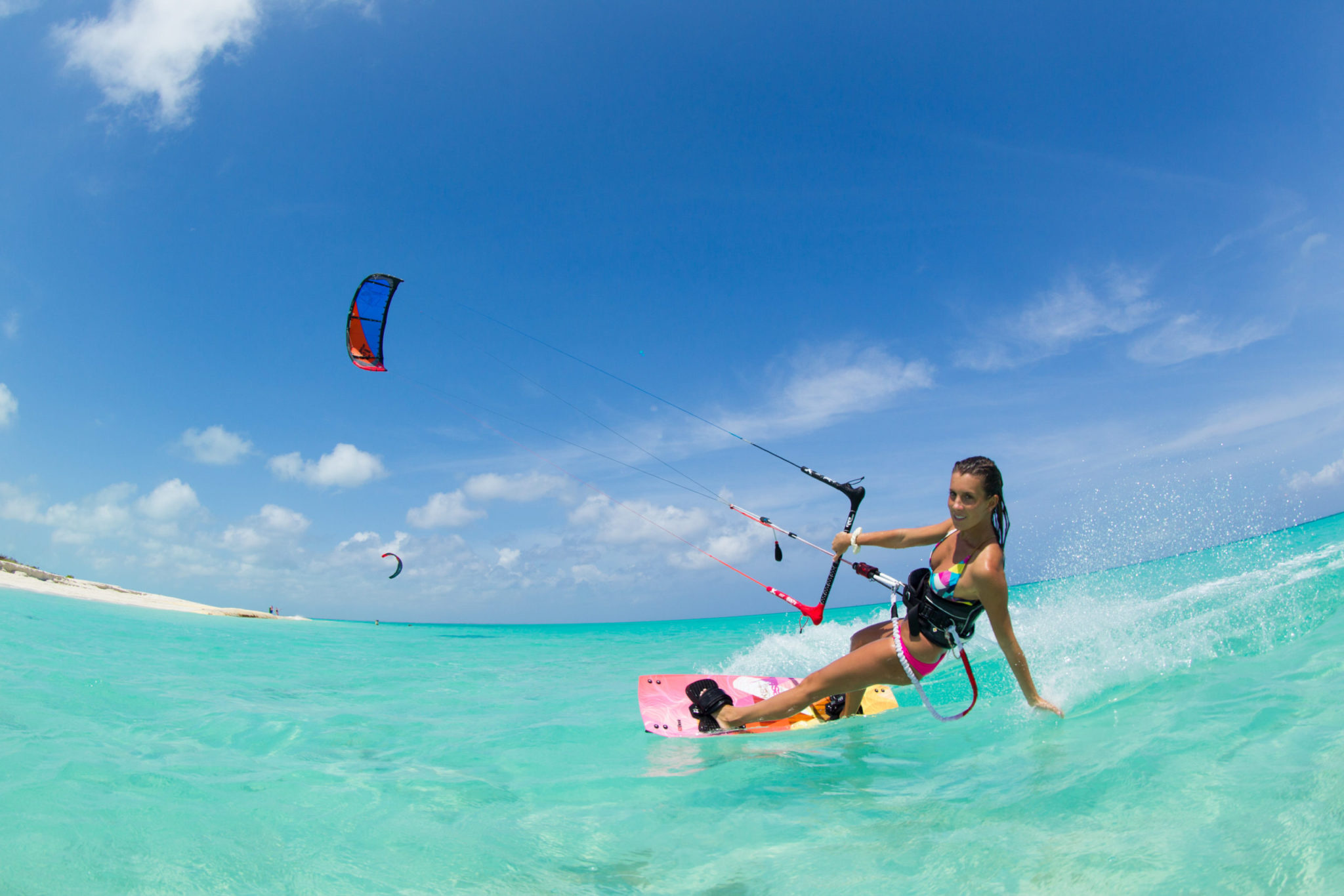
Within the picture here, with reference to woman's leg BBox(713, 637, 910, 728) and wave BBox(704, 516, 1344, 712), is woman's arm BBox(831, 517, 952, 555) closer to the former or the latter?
woman's leg BBox(713, 637, 910, 728)

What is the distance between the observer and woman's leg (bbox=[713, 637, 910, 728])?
4.49m

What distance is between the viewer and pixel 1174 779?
3.30 metres

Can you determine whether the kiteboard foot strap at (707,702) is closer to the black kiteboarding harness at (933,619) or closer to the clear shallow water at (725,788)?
the clear shallow water at (725,788)

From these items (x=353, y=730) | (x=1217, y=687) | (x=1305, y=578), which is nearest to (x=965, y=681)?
(x=1217, y=687)

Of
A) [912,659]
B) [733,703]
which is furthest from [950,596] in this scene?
[733,703]

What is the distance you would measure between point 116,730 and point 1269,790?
25.8 ft

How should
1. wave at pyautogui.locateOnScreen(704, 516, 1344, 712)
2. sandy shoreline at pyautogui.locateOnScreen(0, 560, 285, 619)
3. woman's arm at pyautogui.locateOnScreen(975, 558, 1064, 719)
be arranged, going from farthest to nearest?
sandy shoreline at pyautogui.locateOnScreen(0, 560, 285, 619) < wave at pyautogui.locateOnScreen(704, 516, 1344, 712) < woman's arm at pyautogui.locateOnScreen(975, 558, 1064, 719)

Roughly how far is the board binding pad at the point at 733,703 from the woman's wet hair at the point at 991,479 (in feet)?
8.31

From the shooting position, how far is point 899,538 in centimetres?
513

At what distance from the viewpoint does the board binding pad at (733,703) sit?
19.6ft

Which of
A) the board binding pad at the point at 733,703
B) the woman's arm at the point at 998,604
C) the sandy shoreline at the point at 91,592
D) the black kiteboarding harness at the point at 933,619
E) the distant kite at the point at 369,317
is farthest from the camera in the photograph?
the sandy shoreline at the point at 91,592

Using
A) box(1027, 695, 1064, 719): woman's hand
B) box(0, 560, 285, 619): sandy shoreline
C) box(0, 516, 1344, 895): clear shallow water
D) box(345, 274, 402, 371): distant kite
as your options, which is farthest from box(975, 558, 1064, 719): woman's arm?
box(0, 560, 285, 619): sandy shoreline

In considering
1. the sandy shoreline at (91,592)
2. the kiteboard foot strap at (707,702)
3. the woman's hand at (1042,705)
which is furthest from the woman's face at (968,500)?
the sandy shoreline at (91,592)

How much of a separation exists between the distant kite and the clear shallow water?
6052 millimetres
